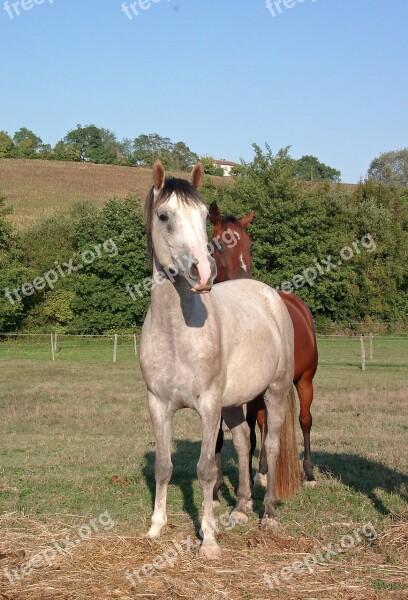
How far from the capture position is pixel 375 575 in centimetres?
459

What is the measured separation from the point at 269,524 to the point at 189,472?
220 centimetres

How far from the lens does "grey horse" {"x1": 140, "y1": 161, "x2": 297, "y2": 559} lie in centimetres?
479

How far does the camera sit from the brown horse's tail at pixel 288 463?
22.3 ft

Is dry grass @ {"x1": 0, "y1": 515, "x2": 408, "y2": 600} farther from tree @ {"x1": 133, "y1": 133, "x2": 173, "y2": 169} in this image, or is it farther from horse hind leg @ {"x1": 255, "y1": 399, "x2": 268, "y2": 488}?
tree @ {"x1": 133, "y1": 133, "x2": 173, "y2": 169}

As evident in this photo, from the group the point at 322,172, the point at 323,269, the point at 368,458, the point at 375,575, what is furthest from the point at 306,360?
the point at 322,172

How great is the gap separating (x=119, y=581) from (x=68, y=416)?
8713 millimetres

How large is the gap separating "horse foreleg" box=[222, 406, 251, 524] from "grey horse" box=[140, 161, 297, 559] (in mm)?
447

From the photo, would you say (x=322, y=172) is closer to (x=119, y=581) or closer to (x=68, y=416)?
(x=68, y=416)

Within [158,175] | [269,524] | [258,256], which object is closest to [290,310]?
[269,524]

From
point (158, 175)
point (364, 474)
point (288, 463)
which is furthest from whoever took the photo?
point (364, 474)

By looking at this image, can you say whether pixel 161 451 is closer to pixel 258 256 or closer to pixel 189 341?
pixel 189 341

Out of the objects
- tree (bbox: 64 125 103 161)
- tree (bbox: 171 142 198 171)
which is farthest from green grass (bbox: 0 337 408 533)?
tree (bbox: 64 125 103 161)

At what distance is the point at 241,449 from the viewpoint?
652 cm

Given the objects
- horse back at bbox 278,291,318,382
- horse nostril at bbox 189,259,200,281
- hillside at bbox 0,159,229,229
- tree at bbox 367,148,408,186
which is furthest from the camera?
tree at bbox 367,148,408,186
